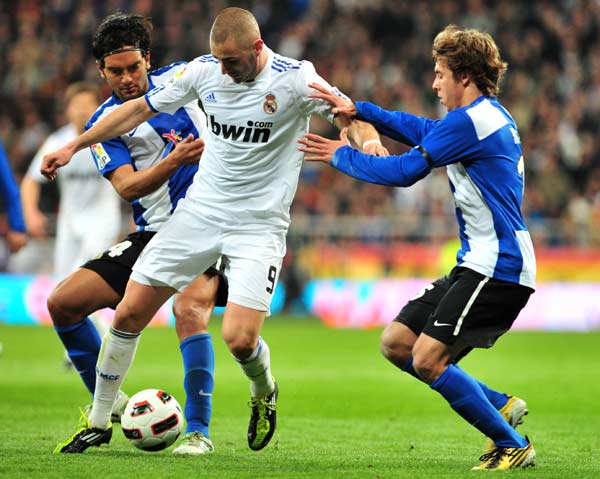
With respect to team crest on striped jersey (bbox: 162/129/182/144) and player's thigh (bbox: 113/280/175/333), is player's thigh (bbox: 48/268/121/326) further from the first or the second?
team crest on striped jersey (bbox: 162/129/182/144)

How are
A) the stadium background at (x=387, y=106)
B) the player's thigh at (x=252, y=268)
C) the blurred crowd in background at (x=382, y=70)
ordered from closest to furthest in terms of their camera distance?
the player's thigh at (x=252, y=268) → the stadium background at (x=387, y=106) → the blurred crowd in background at (x=382, y=70)

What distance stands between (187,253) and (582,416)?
3858 mm

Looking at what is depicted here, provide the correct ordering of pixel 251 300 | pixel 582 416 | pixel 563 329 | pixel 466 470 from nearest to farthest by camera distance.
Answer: pixel 466 470
pixel 251 300
pixel 582 416
pixel 563 329

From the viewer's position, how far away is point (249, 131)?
6176 millimetres

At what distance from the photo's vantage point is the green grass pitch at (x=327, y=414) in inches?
223

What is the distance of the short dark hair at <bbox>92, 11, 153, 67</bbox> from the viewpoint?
6.73 meters

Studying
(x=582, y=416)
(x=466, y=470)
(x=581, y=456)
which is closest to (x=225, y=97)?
(x=466, y=470)

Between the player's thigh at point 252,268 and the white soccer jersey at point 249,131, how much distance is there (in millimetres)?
84

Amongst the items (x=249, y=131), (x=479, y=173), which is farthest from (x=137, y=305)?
(x=479, y=173)

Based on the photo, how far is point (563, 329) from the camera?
18.3 meters

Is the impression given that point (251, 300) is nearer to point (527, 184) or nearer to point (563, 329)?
point (563, 329)

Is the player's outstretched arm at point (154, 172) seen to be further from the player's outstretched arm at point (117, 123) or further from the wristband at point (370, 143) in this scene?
the wristband at point (370, 143)

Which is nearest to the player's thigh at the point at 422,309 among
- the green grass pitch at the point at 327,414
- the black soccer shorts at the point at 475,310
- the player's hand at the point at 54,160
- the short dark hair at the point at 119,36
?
Result: the black soccer shorts at the point at 475,310

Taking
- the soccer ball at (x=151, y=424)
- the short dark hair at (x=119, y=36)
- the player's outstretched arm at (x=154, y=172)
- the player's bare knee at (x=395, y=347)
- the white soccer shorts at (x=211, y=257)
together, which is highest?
the short dark hair at (x=119, y=36)
